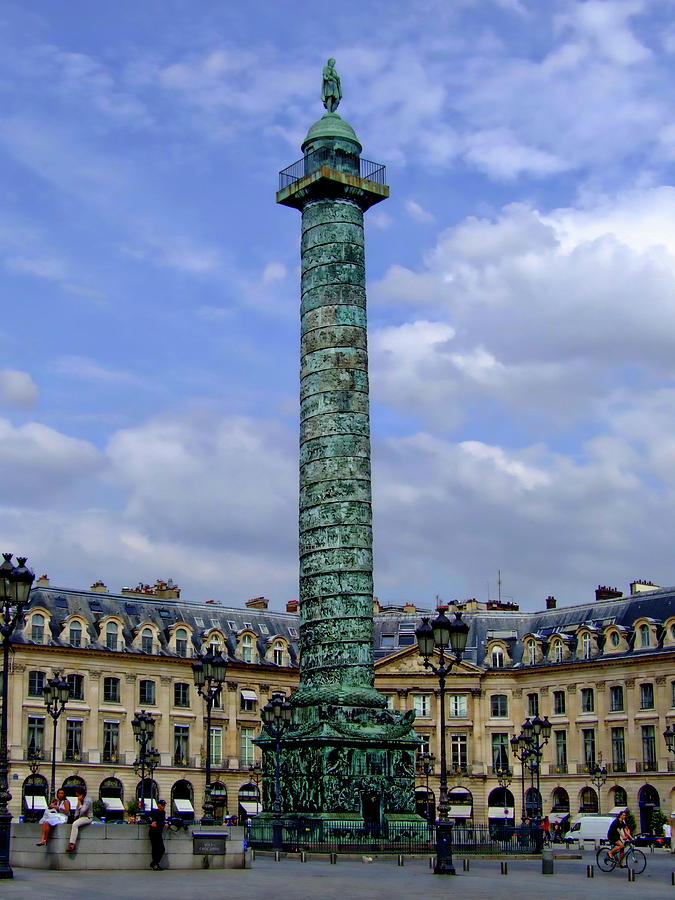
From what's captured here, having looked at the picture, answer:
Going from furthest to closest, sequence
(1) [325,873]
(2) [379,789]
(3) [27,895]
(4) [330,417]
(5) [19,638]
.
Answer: (5) [19,638] → (4) [330,417] → (2) [379,789] → (1) [325,873] → (3) [27,895]

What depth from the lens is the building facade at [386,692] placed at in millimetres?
50188

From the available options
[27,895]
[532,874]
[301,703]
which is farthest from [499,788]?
[27,895]

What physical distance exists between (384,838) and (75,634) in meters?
26.8

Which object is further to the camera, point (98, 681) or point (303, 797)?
point (98, 681)

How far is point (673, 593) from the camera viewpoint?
52.3 metres

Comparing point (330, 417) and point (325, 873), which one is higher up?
point (330, 417)

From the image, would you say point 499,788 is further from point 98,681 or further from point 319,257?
point 319,257

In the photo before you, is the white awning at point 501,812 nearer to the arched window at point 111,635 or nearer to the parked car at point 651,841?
the parked car at point 651,841

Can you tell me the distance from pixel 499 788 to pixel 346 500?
29.1 metres

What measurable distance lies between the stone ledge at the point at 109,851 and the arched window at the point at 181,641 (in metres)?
34.1

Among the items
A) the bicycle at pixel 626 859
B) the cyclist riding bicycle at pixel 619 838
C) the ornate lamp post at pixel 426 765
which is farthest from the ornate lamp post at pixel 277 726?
the ornate lamp post at pixel 426 765

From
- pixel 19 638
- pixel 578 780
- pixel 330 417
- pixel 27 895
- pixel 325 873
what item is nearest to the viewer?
pixel 27 895

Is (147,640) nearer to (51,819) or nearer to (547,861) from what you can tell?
(51,819)

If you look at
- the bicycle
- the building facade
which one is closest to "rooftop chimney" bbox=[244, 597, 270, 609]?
the building facade
